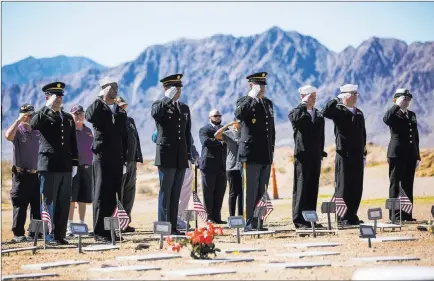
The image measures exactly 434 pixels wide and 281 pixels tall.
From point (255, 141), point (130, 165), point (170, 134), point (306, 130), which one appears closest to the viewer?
point (170, 134)

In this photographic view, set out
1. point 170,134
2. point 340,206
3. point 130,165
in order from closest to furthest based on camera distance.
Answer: point 170,134 → point 340,206 → point 130,165

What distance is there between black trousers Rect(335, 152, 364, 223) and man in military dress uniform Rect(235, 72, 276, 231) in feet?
4.73

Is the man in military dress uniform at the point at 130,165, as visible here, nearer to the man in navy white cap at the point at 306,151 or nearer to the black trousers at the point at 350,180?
the man in navy white cap at the point at 306,151

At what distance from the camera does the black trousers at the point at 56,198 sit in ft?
48.0

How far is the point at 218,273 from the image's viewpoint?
1065 centimetres

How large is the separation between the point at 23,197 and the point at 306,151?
4792 mm

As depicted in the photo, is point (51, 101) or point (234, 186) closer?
point (51, 101)

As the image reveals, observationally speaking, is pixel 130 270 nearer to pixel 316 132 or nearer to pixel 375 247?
pixel 375 247

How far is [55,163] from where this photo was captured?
14617mm

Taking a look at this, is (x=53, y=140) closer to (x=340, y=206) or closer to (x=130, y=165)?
(x=130, y=165)

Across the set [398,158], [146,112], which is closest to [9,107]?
[146,112]

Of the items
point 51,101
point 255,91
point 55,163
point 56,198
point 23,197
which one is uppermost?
point 255,91

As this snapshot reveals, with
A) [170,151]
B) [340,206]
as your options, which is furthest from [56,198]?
[340,206]

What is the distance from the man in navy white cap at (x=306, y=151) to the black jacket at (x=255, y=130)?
564 mm
